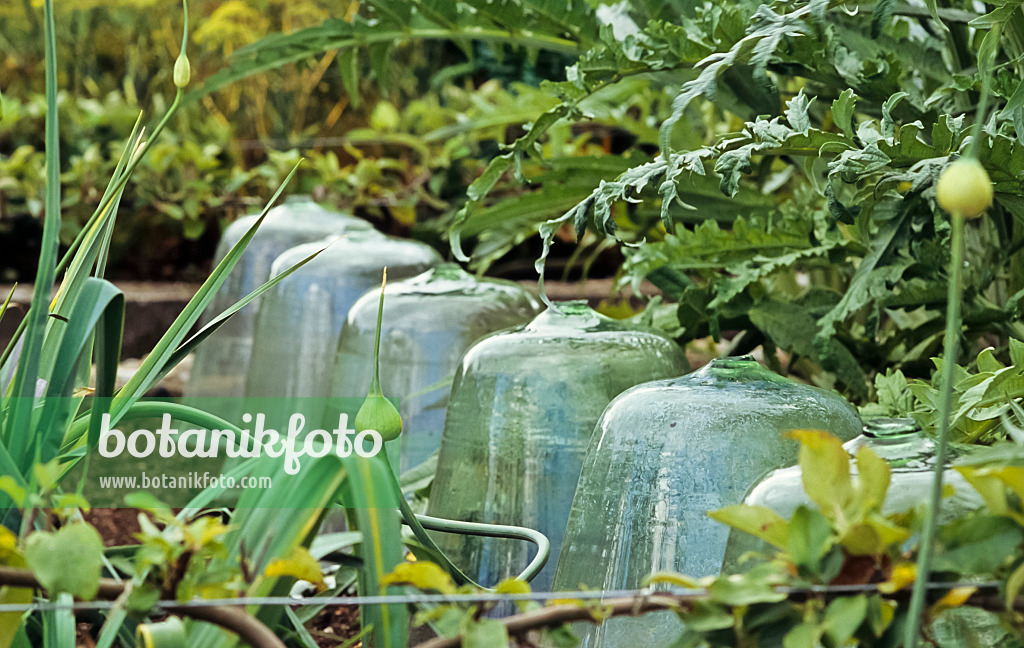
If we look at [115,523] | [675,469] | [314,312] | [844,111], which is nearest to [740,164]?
[844,111]

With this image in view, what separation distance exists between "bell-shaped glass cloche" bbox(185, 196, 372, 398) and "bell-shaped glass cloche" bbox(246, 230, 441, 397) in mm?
223

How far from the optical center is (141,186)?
2.20 m

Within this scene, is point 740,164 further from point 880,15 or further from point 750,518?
point 750,518

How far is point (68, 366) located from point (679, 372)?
1.71 ft

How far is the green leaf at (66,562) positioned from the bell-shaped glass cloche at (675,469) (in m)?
0.34

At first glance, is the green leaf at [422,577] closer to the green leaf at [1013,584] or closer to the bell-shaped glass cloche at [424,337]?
the green leaf at [1013,584]

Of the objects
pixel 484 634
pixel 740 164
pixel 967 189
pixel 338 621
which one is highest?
pixel 740 164

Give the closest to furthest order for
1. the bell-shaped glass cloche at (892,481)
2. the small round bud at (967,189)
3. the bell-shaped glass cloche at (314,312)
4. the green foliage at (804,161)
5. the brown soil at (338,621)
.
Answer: the small round bud at (967,189)
the bell-shaped glass cloche at (892,481)
the green foliage at (804,161)
the brown soil at (338,621)
the bell-shaped glass cloche at (314,312)

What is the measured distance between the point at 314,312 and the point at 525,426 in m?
0.51

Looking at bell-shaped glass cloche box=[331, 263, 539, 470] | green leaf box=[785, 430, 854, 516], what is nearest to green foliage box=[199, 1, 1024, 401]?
bell-shaped glass cloche box=[331, 263, 539, 470]

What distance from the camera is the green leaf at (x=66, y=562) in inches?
12.7

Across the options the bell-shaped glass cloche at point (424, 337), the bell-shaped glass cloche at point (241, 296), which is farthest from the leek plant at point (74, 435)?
the bell-shaped glass cloche at point (241, 296)

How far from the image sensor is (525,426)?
2.56ft

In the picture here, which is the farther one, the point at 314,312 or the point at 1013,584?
the point at 314,312
